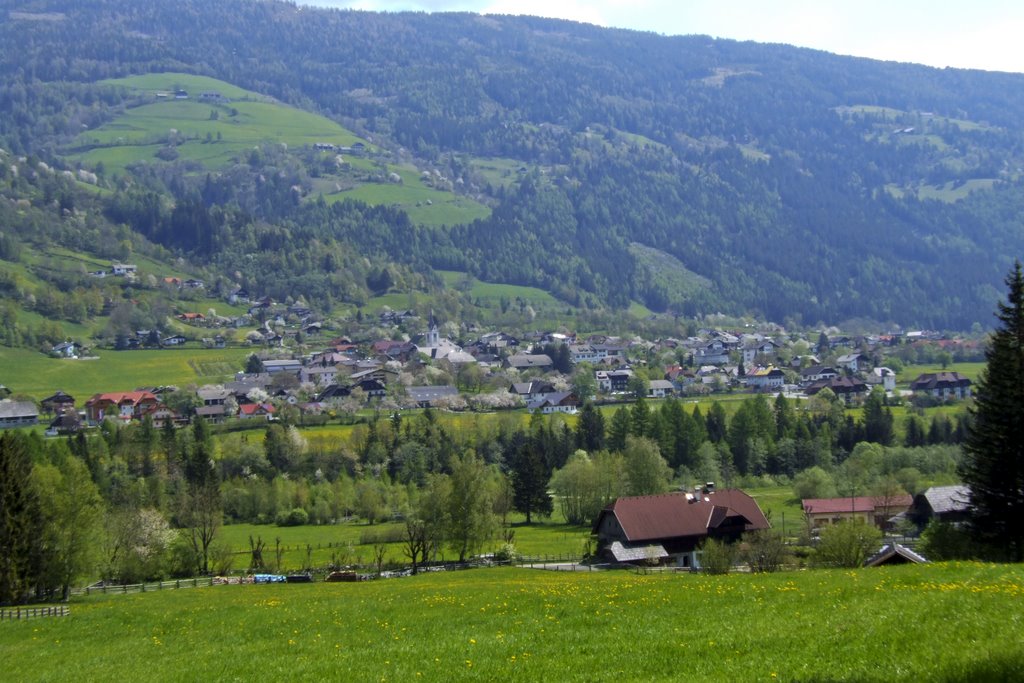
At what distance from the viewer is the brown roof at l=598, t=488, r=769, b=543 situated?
67.7 m

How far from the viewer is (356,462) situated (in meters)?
105

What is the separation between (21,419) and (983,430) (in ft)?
395

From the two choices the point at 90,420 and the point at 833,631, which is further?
the point at 90,420

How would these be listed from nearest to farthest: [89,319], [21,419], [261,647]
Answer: [261,647], [21,419], [89,319]

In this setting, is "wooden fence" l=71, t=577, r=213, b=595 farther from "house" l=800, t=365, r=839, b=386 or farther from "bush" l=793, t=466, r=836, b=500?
"house" l=800, t=365, r=839, b=386

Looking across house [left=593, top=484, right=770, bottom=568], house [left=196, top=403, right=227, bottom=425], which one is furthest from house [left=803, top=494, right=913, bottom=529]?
house [left=196, top=403, right=227, bottom=425]

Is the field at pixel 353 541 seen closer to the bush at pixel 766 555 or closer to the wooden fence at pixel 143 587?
the wooden fence at pixel 143 587

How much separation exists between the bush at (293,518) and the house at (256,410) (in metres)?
46.6

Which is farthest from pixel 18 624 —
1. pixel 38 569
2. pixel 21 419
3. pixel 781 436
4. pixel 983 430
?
pixel 21 419

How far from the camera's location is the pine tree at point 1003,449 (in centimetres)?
3912

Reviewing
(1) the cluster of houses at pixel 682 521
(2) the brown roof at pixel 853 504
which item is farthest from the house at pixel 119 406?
(2) the brown roof at pixel 853 504

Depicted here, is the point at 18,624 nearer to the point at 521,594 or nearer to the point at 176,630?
the point at 176,630

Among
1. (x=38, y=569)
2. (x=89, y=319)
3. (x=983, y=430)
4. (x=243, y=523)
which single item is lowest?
(x=89, y=319)

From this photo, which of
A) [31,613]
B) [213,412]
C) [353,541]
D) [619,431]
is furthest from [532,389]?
[31,613]
